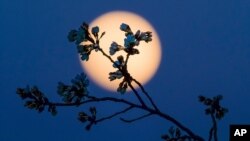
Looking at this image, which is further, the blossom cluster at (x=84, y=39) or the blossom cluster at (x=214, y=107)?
the blossom cluster at (x=214, y=107)

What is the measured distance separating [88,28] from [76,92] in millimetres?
578

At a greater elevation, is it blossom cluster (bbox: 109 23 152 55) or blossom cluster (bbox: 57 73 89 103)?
blossom cluster (bbox: 109 23 152 55)

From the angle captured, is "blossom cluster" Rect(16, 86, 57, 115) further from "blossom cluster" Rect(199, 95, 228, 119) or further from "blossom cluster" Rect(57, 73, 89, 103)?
"blossom cluster" Rect(199, 95, 228, 119)

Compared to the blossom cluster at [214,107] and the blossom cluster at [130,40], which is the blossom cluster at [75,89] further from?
the blossom cluster at [214,107]

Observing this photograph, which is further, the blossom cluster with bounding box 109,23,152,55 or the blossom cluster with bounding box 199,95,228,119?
the blossom cluster with bounding box 199,95,228,119

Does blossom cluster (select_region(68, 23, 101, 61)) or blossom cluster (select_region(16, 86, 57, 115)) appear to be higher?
blossom cluster (select_region(68, 23, 101, 61))

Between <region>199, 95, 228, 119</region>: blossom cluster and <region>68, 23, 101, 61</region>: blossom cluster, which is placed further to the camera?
<region>199, 95, 228, 119</region>: blossom cluster

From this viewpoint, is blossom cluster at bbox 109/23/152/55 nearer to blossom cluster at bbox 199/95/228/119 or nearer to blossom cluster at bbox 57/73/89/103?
blossom cluster at bbox 57/73/89/103

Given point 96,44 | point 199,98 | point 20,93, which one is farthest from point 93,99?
point 199,98

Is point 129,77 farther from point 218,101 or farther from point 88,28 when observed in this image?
point 218,101

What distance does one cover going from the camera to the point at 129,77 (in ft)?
9.68

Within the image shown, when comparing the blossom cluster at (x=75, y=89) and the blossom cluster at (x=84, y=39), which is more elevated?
the blossom cluster at (x=84, y=39)

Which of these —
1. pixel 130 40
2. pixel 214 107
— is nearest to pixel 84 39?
pixel 130 40

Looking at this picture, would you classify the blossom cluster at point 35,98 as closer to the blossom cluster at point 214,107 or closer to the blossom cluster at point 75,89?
the blossom cluster at point 75,89
